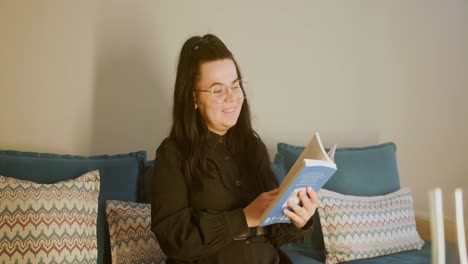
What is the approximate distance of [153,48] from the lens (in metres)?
2.25

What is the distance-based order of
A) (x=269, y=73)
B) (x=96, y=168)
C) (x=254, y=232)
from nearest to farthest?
(x=254, y=232) < (x=96, y=168) < (x=269, y=73)

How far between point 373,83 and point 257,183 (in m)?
1.49

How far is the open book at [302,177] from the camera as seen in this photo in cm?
116

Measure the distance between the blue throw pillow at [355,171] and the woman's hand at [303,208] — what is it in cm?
82

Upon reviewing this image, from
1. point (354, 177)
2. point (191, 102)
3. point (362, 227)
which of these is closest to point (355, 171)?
point (354, 177)

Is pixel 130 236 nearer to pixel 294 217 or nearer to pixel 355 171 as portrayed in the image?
pixel 294 217

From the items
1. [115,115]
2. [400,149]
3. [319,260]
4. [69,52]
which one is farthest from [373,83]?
[69,52]

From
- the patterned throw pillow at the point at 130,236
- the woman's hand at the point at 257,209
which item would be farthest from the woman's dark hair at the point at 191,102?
the patterned throw pillow at the point at 130,236

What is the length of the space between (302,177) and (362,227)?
3.25 feet

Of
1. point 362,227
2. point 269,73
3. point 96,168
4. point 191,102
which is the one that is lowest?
point 362,227

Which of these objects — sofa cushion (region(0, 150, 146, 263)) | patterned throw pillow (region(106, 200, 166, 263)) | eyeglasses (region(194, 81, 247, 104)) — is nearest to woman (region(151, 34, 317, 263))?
eyeglasses (region(194, 81, 247, 104))

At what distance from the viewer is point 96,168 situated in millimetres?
1861

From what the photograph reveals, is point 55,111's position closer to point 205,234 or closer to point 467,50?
point 205,234

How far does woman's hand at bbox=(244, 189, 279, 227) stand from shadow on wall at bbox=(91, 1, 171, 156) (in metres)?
1.03
